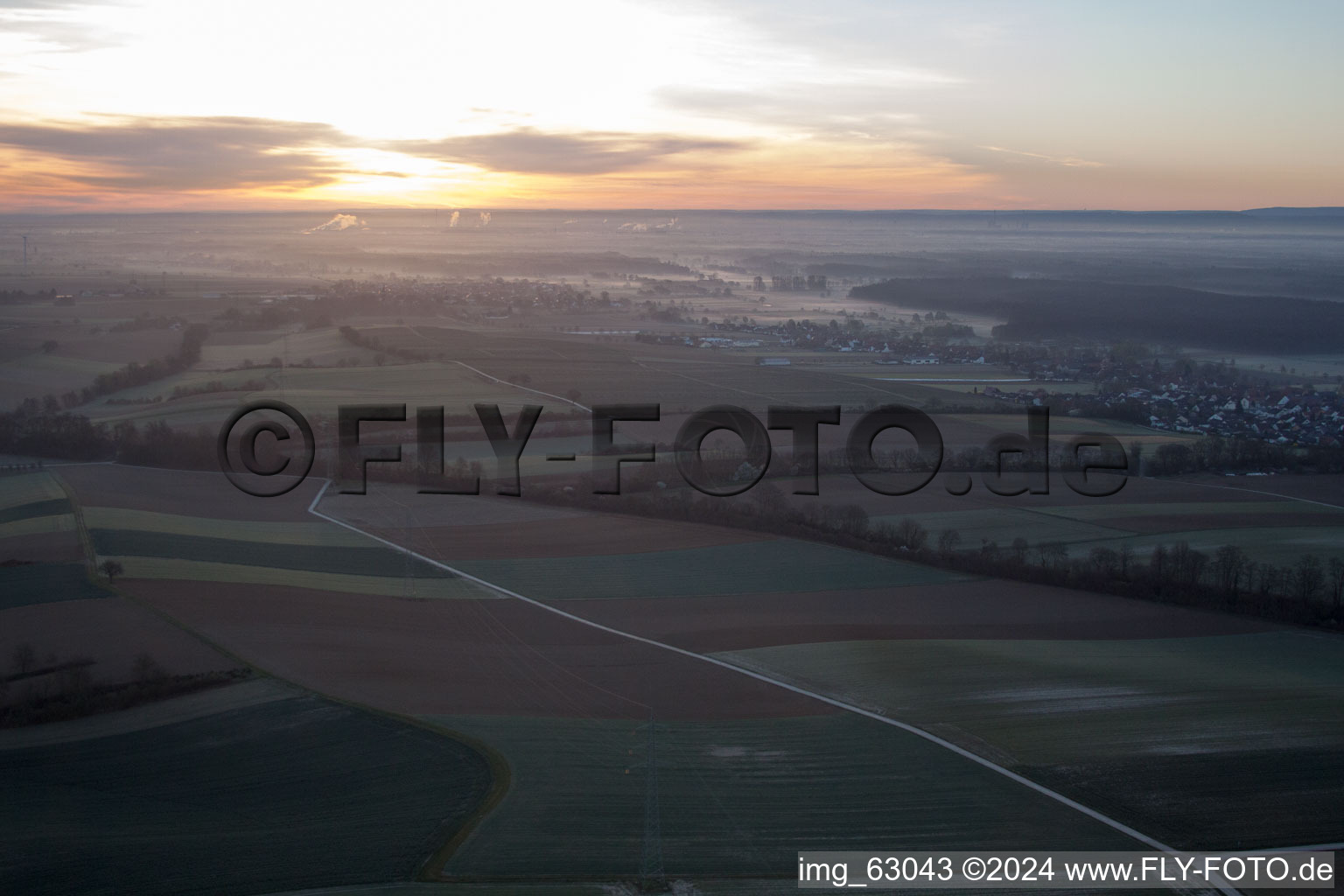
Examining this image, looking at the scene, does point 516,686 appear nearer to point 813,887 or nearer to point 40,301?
point 813,887

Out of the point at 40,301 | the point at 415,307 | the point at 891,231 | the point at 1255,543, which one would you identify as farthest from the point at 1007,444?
the point at 891,231

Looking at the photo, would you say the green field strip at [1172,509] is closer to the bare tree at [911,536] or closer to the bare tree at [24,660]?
the bare tree at [911,536]

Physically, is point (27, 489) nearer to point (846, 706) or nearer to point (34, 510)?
point (34, 510)

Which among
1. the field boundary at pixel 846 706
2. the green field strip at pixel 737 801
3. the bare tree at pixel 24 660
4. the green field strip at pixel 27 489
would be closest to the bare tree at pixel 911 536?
the field boundary at pixel 846 706

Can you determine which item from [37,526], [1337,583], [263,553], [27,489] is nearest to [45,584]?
[263,553]

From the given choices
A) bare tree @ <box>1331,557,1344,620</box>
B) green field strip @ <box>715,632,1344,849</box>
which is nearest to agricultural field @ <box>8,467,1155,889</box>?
green field strip @ <box>715,632,1344,849</box>

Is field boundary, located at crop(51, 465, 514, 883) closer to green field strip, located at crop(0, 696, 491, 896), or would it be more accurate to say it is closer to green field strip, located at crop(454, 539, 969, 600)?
green field strip, located at crop(0, 696, 491, 896)
